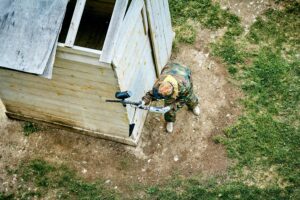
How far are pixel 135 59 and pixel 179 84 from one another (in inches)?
29.8

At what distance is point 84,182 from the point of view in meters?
6.51

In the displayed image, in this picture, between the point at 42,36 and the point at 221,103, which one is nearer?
the point at 42,36

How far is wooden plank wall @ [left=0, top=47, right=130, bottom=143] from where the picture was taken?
5.32 m

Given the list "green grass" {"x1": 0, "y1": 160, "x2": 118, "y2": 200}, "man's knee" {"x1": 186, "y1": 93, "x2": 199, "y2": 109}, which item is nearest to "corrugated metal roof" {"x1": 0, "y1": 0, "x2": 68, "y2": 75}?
"green grass" {"x1": 0, "y1": 160, "x2": 118, "y2": 200}

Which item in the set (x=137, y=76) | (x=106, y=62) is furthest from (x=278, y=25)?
(x=106, y=62)

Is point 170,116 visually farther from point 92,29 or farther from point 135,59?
point 92,29

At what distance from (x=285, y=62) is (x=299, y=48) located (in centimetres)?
43

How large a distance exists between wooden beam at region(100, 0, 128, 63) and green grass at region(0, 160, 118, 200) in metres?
2.37

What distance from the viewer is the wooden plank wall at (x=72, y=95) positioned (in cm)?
532

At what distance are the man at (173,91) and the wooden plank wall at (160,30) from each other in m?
0.50

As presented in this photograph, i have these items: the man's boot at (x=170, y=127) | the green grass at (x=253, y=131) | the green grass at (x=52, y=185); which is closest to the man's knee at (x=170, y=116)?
the man's boot at (x=170, y=127)

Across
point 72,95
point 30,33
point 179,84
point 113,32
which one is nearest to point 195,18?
point 179,84

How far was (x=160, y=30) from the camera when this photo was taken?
21.9ft

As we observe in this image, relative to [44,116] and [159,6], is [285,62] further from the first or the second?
[44,116]
